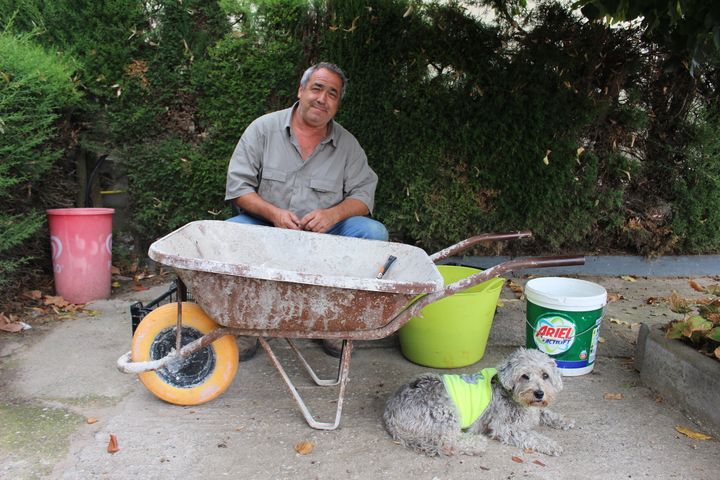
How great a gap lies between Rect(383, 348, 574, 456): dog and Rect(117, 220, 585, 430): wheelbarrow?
0.92 feet

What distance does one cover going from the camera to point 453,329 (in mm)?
2828

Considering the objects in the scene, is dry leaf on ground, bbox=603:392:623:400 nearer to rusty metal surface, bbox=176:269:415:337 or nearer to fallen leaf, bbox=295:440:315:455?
rusty metal surface, bbox=176:269:415:337

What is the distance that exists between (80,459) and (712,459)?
2.53 m

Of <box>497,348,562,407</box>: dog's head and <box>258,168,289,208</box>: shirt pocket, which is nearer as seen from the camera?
<box>497,348,562,407</box>: dog's head

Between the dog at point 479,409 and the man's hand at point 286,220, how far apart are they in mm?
1066

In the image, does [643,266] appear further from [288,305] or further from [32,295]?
[32,295]

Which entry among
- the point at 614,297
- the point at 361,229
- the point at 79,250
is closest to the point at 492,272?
the point at 361,229

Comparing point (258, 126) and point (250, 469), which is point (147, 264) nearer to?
point (258, 126)

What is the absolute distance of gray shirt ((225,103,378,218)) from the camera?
10.0 ft

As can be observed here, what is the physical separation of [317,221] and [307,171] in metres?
0.37

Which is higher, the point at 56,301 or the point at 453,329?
the point at 453,329

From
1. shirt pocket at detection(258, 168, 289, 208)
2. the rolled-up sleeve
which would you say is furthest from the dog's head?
the rolled-up sleeve

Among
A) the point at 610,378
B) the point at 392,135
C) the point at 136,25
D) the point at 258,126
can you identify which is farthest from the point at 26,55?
the point at 610,378

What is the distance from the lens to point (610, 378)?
288cm
